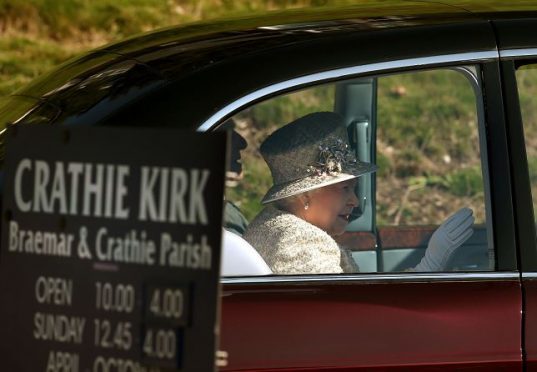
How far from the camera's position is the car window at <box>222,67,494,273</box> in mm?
3676

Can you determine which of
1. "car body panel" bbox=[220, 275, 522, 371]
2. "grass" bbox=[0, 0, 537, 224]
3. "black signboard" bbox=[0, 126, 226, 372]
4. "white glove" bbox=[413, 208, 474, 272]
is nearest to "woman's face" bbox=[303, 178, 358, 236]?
"white glove" bbox=[413, 208, 474, 272]

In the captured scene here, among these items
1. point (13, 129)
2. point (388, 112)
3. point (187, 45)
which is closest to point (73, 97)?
point (187, 45)

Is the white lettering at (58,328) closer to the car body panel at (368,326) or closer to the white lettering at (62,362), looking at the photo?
the white lettering at (62,362)

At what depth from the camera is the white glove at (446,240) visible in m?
3.59

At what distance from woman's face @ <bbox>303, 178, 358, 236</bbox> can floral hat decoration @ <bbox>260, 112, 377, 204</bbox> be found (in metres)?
0.02

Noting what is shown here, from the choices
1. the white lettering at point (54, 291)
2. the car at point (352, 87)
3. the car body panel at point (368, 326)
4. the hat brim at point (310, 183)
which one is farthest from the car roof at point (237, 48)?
the white lettering at point (54, 291)

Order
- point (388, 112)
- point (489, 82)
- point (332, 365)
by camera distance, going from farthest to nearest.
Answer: point (388, 112) < point (489, 82) < point (332, 365)

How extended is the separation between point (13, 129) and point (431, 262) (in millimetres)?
1276

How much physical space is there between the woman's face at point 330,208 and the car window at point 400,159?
4 cm

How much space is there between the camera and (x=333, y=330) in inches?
126

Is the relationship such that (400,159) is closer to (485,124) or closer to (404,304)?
(485,124)

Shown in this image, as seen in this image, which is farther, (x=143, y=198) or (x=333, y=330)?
(x=333, y=330)

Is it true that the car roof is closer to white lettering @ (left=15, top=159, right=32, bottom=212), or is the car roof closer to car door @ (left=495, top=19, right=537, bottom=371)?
car door @ (left=495, top=19, right=537, bottom=371)

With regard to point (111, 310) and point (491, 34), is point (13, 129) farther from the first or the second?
point (491, 34)
